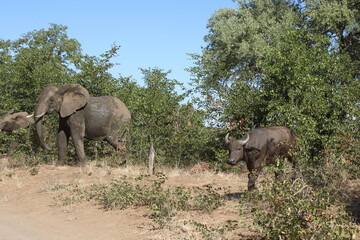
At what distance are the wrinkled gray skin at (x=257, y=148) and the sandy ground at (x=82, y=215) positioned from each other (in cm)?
118

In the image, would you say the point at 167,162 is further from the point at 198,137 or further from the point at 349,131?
the point at 349,131

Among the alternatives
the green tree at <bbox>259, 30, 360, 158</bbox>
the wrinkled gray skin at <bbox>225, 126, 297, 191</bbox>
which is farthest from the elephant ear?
the green tree at <bbox>259, 30, 360, 158</bbox>

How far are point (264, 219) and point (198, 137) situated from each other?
34.9 ft

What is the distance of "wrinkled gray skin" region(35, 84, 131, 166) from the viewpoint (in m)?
15.1

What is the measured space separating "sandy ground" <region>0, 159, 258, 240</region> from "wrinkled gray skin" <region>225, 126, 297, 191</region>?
3.87 feet

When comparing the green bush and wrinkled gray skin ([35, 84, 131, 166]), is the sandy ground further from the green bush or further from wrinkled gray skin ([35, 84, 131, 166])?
wrinkled gray skin ([35, 84, 131, 166])

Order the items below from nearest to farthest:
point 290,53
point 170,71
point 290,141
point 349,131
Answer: point 290,141
point 349,131
point 290,53
point 170,71

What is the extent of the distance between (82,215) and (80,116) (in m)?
6.67

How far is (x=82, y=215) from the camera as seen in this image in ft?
31.3

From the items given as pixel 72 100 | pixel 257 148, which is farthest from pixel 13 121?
pixel 257 148

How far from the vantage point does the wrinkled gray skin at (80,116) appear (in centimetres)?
1513

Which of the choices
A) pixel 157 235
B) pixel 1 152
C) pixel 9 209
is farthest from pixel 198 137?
pixel 1 152

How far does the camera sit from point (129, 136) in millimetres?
16266

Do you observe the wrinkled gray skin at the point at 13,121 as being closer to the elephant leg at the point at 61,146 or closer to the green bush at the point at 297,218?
the elephant leg at the point at 61,146
